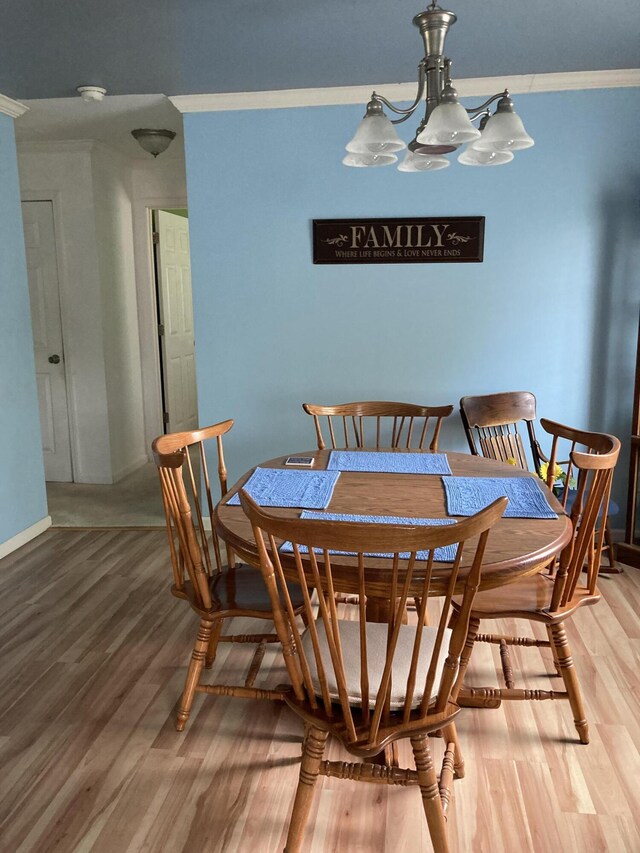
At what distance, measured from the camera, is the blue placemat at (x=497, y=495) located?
2.00 m

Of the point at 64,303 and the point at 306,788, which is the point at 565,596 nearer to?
the point at 306,788

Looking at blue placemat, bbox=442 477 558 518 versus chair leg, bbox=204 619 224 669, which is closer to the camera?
blue placemat, bbox=442 477 558 518

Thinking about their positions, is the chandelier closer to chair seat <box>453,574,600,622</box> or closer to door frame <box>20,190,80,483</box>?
chair seat <box>453,574,600,622</box>

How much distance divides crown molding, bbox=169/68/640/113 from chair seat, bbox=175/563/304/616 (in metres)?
2.44

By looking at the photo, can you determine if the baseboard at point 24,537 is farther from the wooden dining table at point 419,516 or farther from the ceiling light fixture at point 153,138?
the ceiling light fixture at point 153,138

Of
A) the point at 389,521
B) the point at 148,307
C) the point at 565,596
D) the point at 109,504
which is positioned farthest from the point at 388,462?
the point at 148,307

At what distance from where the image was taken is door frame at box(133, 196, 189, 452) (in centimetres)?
534

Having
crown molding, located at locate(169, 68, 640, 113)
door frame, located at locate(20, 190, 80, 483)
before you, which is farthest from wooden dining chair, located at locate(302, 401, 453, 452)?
door frame, located at locate(20, 190, 80, 483)

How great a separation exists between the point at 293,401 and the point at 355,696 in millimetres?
2361

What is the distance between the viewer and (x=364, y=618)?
4.61ft

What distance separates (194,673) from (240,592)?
0.30m

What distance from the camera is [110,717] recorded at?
88.5 inches

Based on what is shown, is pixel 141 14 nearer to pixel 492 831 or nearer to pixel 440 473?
pixel 440 473

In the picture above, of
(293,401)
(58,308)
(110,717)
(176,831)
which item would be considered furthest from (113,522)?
(176,831)
